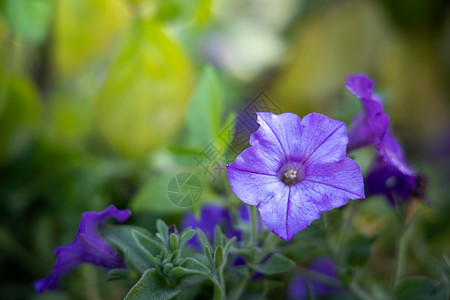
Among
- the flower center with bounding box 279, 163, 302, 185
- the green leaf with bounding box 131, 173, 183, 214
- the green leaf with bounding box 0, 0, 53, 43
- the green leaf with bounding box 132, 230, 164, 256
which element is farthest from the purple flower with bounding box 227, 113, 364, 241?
the green leaf with bounding box 0, 0, 53, 43

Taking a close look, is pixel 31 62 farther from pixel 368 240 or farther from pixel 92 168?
pixel 368 240

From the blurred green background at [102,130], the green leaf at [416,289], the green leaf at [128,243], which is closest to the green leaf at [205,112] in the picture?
the blurred green background at [102,130]

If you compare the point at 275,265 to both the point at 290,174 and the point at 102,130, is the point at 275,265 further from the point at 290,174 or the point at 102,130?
the point at 102,130

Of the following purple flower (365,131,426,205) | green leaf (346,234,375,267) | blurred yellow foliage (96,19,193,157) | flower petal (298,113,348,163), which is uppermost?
blurred yellow foliage (96,19,193,157)

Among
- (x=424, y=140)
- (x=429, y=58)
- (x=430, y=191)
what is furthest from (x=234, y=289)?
(x=429, y=58)

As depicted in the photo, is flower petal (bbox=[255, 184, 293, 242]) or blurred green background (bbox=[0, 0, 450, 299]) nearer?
flower petal (bbox=[255, 184, 293, 242])

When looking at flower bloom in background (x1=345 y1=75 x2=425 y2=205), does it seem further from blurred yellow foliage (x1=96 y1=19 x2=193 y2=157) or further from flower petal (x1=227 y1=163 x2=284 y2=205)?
blurred yellow foliage (x1=96 y1=19 x2=193 y2=157)
